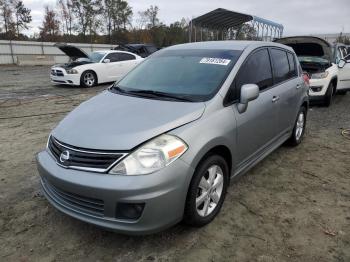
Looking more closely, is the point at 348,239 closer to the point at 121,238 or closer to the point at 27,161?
the point at 121,238

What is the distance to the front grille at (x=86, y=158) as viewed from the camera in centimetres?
275

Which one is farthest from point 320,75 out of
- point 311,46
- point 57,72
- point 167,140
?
point 57,72

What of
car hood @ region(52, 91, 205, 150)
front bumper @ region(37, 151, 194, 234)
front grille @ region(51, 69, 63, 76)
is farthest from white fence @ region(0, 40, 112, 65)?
front bumper @ region(37, 151, 194, 234)

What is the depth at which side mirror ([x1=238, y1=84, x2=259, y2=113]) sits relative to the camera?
3512 mm

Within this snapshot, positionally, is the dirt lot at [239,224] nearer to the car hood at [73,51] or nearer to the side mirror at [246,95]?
the side mirror at [246,95]

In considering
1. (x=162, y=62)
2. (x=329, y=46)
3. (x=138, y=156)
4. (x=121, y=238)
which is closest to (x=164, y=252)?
(x=121, y=238)

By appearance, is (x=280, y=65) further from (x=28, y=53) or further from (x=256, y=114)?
(x=28, y=53)

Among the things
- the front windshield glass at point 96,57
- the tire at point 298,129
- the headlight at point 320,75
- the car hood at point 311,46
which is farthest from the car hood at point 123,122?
the front windshield glass at point 96,57

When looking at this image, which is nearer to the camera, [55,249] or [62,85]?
[55,249]

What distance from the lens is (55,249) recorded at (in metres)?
3.01

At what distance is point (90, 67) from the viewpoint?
43.8ft

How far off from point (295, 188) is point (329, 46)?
8099mm

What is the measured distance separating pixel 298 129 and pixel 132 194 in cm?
387

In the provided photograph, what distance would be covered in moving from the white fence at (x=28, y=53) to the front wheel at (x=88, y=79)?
14.7 m
